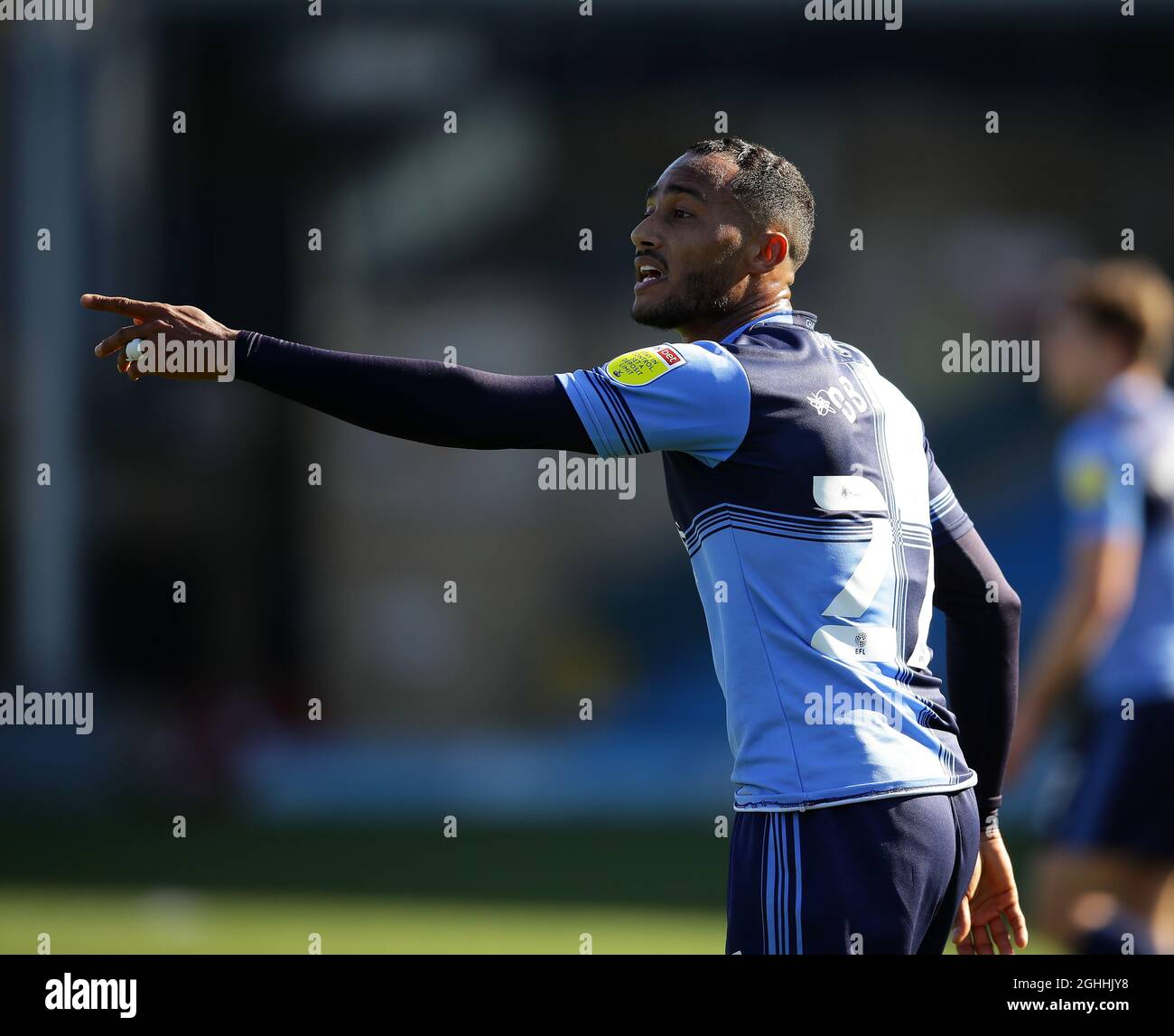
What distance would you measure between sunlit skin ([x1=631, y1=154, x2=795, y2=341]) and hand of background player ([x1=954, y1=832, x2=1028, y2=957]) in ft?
4.17

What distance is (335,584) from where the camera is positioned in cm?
1451

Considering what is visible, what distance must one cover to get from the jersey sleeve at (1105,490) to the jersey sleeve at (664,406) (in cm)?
266

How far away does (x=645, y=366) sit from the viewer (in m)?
3.01

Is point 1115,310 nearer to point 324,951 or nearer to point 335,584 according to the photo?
point 324,951

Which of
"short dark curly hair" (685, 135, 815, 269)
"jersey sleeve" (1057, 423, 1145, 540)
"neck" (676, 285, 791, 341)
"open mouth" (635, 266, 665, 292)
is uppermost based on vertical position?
"short dark curly hair" (685, 135, 815, 269)

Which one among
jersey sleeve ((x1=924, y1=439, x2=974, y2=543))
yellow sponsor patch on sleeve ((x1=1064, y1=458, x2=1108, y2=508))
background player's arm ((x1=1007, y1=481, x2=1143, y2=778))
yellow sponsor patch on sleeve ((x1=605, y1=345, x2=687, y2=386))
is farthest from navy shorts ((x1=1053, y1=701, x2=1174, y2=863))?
yellow sponsor patch on sleeve ((x1=605, y1=345, x2=687, y2=386))

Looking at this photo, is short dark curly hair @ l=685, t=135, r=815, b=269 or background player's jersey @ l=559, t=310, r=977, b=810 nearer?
background player's jersey @ l=559, t=310, r=977, b=810

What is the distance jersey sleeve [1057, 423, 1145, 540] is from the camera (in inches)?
206

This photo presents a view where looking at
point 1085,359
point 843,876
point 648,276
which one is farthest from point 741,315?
point 1085,359

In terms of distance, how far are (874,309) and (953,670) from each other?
35.2 ft

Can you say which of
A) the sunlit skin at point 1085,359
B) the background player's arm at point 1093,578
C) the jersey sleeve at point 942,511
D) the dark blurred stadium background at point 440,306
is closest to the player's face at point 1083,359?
the sunlit skin at point 1085,359

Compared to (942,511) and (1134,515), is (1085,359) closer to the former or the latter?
(1134,515)

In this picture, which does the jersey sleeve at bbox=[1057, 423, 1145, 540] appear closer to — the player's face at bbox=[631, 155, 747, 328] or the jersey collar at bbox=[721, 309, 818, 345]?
the jersey collar at bbox=[721, 309, 818, 345]

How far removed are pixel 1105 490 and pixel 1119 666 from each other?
2.03 feet
